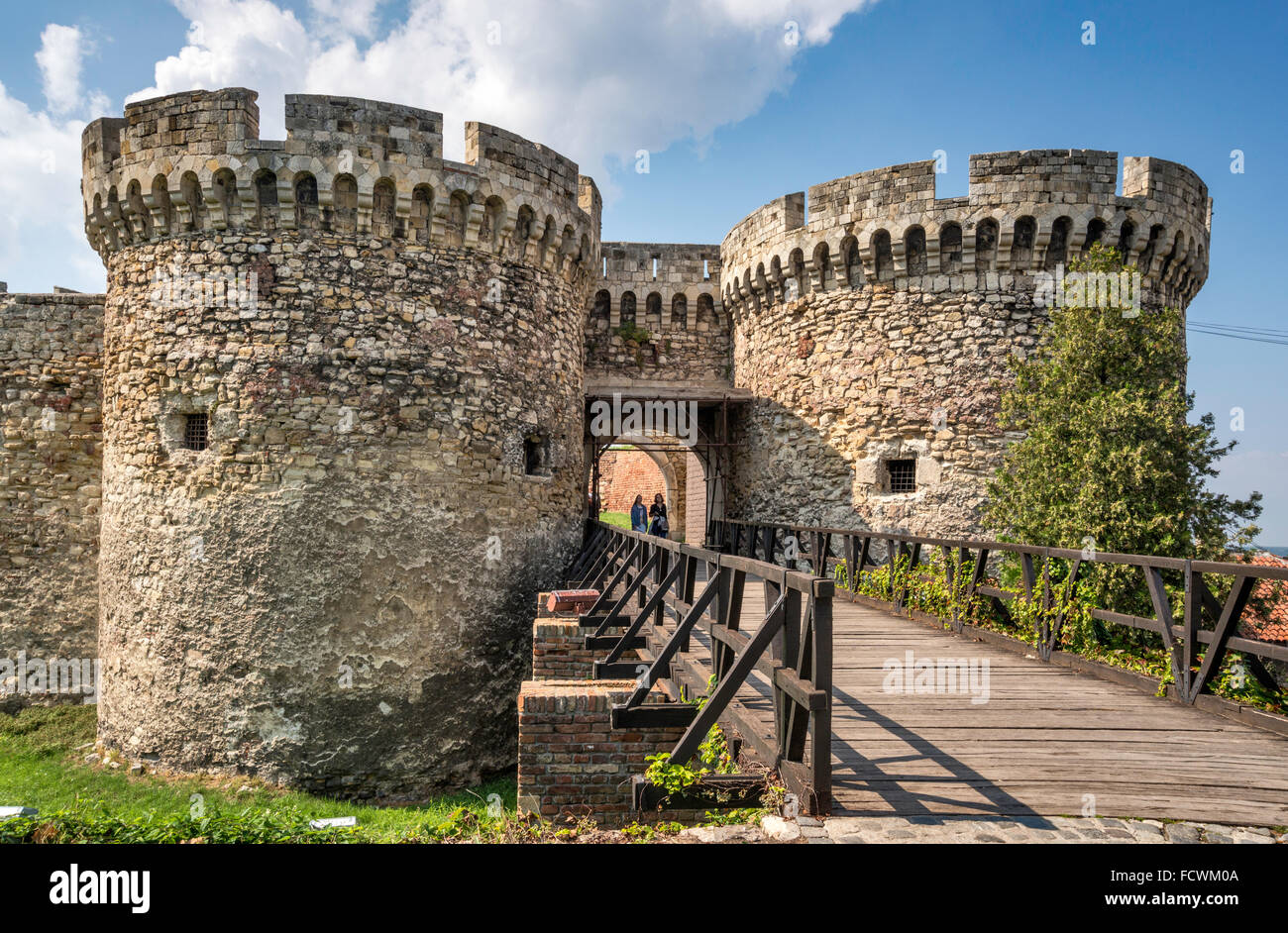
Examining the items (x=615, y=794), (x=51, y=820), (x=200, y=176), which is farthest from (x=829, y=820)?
(x=200, y=176)

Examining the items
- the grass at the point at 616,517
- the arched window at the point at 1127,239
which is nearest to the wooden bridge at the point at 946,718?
the arched window at the point at 1127,239

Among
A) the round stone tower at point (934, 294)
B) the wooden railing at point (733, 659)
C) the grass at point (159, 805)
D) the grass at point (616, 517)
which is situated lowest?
the grass at point (159, 805)

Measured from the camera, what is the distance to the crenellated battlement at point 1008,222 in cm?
1076

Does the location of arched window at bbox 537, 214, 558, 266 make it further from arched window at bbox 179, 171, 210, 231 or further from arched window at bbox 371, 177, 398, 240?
arched window at bbox 179, 171, 210, 231

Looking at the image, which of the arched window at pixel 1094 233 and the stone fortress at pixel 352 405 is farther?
the arched window at pixel 1094 233

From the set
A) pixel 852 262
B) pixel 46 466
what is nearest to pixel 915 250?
pixel 852 262

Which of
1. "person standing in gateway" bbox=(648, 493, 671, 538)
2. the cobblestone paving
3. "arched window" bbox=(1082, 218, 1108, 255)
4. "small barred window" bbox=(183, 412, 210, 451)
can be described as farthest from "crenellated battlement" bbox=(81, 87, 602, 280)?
"arched window" bbox=(1082, 218, 1108, 255)

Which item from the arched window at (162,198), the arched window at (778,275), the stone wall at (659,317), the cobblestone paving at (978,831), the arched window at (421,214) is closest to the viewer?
the cobblestone paving at (978,831)

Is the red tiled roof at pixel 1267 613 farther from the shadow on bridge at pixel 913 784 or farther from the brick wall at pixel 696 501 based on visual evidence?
the brick wall at pixel 696 501

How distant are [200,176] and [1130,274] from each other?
11107 mm

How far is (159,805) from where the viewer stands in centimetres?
784

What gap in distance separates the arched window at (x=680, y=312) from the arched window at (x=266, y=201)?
24.8 ft

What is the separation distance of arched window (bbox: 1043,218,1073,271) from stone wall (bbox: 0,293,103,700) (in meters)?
13.4

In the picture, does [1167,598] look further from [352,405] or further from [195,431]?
[195,431]
